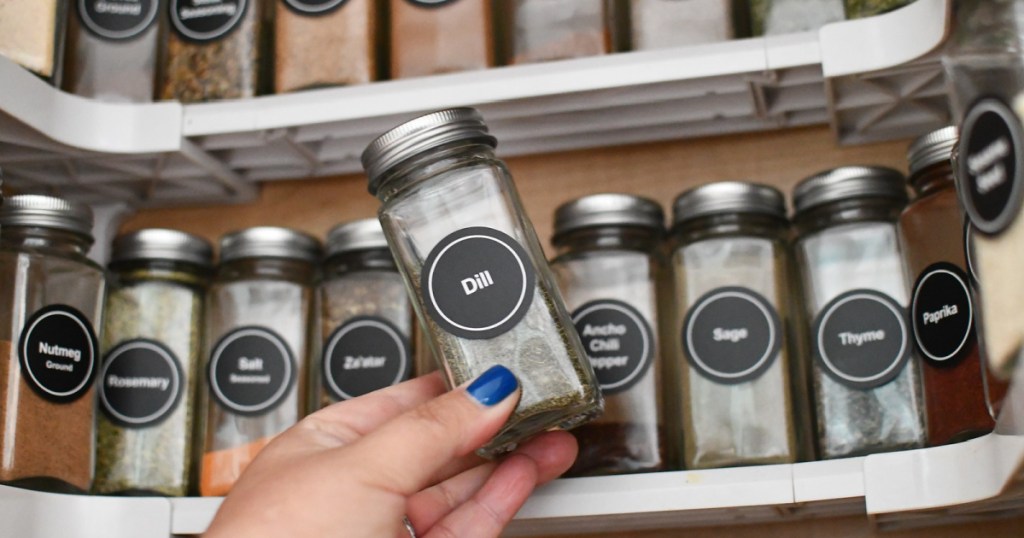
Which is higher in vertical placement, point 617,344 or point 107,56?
point 107,56

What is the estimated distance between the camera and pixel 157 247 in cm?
100

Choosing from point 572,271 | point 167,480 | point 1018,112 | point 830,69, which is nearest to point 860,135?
point 830,69

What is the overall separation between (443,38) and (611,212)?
0.23m

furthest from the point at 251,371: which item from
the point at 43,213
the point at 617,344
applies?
the point at 617,344

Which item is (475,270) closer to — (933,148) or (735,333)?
(735,333)

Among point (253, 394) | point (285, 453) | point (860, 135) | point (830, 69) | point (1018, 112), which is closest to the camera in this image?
point (1018, 112)

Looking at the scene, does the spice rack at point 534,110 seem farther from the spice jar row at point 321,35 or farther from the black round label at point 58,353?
Result: the black round label at point 58,353

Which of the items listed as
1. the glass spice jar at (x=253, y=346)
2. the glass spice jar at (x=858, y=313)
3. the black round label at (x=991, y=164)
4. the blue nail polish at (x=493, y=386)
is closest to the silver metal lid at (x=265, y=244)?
the glass spice jar at (x=253, y=346)

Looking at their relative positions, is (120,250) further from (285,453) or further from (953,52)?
(953,52)

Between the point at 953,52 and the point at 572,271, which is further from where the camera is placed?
the point at 572,271

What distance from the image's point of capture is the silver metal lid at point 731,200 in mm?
915

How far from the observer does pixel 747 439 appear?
845 millimetres

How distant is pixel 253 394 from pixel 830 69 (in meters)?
0.60

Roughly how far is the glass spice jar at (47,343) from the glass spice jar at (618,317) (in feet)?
1.44
